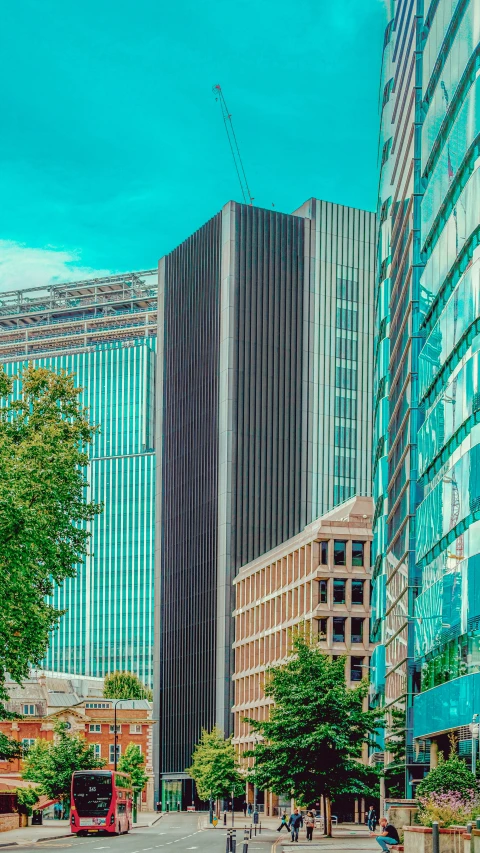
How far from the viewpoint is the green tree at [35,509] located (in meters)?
49.2

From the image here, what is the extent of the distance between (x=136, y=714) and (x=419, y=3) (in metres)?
118

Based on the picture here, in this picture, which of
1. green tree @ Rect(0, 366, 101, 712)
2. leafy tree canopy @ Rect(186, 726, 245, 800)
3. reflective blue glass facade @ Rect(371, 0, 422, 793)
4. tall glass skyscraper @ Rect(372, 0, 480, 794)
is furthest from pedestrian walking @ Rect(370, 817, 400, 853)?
leafy tree canopy @ Rect(186, 726, 245, 800)

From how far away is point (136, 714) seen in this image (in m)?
167

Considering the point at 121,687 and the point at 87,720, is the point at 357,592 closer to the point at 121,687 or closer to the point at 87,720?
the point at 87,720

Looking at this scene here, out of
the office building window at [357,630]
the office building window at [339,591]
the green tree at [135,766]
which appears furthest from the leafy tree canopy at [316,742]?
the green tree at [135,766]

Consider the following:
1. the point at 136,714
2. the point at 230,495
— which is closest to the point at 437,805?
the point at 230,495

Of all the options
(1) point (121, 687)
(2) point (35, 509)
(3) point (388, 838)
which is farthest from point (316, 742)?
(1) point (121, 687)

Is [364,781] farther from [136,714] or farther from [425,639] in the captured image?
[136,714]

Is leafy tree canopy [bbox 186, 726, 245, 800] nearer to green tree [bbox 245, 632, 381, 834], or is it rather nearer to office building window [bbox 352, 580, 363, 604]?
office building window [bbox 352, 580, 363, 604]

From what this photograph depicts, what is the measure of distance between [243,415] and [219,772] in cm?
3888

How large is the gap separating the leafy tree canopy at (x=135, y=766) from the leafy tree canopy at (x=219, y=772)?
16639mm

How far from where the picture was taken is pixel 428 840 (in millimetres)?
33344

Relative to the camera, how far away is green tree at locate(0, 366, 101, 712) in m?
49.2

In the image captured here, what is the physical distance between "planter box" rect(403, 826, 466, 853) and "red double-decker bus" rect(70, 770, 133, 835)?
113 ft
